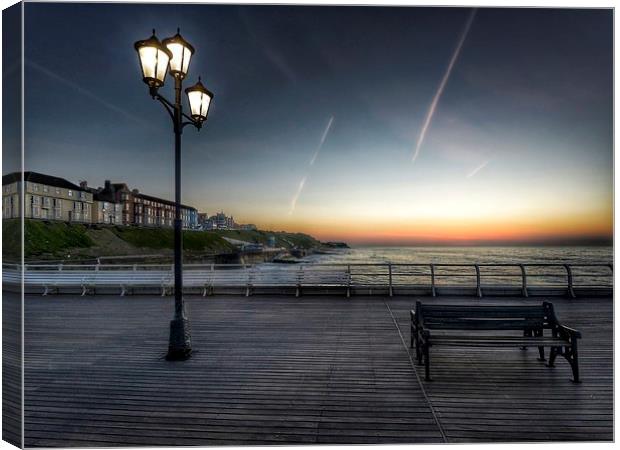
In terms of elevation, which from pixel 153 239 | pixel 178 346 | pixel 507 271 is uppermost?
pixel 153 239

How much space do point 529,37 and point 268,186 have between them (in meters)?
15.5

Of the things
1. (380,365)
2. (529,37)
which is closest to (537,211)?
(529,37)

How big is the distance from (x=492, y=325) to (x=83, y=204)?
5027 cm

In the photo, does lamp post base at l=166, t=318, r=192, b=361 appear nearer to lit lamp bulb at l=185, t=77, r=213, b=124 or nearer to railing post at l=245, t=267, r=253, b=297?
lit lamp bulb at l=185, t=77, r=213, b=124

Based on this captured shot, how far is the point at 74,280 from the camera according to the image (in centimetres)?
1019

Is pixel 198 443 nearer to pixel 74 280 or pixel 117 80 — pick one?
pixel 74 280

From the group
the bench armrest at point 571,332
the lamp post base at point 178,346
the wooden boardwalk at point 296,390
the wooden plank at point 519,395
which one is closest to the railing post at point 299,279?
the wooden boardwalk at point 296,390

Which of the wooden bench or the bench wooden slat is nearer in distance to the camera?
the wooden bench

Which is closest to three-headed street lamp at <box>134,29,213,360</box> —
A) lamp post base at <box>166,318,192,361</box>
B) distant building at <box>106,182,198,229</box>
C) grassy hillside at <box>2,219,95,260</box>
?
lamp post base at <box>166,318,192,361</box>

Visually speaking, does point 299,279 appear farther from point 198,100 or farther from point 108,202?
point 108,202

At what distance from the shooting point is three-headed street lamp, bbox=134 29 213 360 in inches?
142

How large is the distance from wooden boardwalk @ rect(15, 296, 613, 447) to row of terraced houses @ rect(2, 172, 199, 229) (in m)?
2.13

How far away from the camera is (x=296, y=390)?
3.46m

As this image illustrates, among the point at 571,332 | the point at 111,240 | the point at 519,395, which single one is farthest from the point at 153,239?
the point at 571,332
